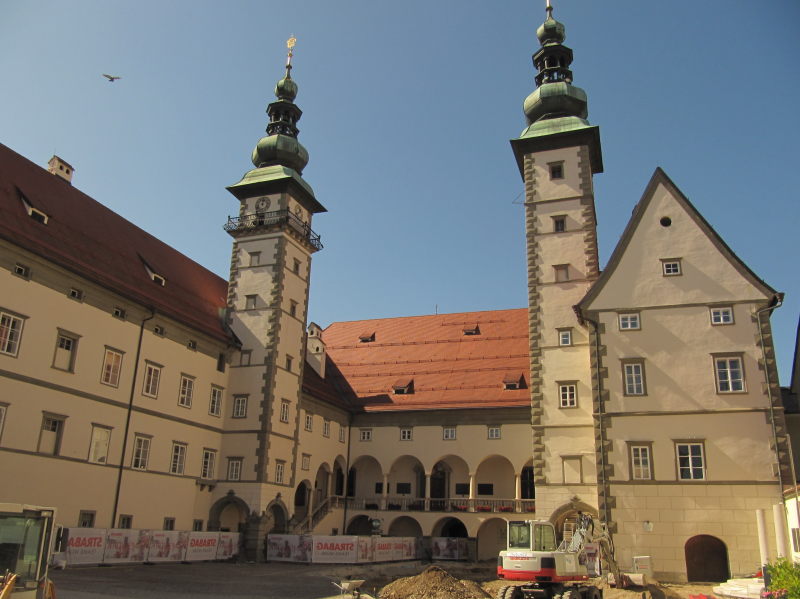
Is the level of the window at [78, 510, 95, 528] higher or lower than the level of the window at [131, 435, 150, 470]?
lower

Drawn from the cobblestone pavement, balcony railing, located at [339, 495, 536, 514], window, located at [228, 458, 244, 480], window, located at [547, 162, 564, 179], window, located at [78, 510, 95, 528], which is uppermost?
window, located at [547, 162, 564, 179]

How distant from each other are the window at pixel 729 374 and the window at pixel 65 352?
82.3 ft

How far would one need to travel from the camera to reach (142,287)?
1261 inches

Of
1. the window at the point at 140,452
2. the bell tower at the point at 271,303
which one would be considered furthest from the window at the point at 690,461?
the window at the point at 140,452

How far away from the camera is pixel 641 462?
28547 millimetres

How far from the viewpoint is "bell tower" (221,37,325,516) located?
35.8 meters

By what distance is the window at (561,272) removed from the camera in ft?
117

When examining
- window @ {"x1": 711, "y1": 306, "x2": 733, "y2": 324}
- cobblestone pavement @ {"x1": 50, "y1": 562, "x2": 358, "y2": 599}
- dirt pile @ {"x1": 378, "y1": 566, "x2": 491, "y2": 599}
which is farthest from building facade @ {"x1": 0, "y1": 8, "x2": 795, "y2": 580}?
dirt pile @ {"x1": 378, "y1": 566, "x2": 491, "y2": 599}

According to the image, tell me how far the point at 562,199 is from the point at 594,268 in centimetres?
427

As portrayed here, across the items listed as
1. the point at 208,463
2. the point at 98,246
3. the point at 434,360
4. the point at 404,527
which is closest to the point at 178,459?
the point at 208,463

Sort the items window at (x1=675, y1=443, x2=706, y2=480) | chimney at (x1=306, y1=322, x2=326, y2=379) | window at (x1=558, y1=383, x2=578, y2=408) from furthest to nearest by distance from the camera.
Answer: chimney at (x1=306, y1=322, x2=326, y2=379) → window at (x1=558, y1=383, x2=578, y2=408) → window at (x1=675, y1=443, x2=706, y2=480)

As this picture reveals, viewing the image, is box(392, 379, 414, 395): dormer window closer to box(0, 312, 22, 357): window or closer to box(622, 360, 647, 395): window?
box(622, 360, 647, 395): window

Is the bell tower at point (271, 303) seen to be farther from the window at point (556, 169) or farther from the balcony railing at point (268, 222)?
the window at point (556, 169)

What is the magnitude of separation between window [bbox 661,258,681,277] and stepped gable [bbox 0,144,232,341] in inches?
840
